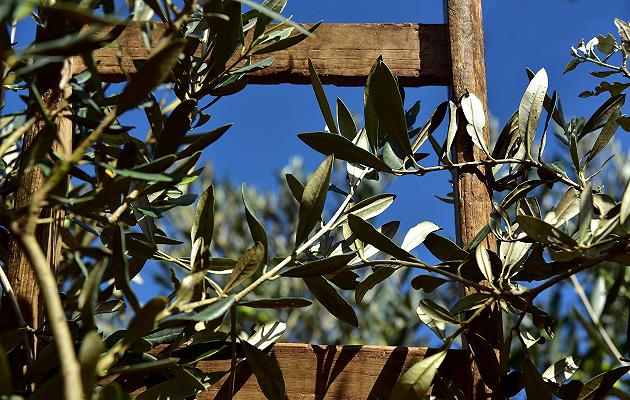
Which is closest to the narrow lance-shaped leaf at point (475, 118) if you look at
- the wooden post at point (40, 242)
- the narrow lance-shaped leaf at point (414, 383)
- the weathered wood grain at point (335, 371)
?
the weathered wood grain at point (335, 371)

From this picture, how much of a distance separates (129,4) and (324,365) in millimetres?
444

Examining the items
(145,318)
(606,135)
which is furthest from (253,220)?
(606,135)

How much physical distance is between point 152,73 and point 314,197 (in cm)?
22

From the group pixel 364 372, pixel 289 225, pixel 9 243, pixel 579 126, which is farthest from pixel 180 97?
pixel 289 225

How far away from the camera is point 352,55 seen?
109 cm

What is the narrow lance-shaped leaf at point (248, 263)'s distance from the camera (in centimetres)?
60

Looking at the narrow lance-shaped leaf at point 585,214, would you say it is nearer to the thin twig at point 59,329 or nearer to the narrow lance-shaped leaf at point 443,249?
the narrow lance-shaped leaf at point 443,249

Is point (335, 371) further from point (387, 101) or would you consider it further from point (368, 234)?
point (387, 101)

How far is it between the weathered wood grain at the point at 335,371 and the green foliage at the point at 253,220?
1.2 inches

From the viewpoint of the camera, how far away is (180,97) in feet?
2.66

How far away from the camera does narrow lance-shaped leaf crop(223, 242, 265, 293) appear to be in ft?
1.96

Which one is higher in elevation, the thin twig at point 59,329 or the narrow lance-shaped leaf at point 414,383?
the thin twig at point 59,329

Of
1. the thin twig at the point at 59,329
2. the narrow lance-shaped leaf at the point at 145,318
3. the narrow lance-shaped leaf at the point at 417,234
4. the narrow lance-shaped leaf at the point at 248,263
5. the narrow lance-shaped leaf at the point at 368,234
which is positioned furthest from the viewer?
the narrow lance-shaped leaf at the point at 417,234

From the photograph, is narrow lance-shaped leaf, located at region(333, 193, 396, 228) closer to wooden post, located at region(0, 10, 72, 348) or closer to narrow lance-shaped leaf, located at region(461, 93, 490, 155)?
narrow lance-shaped leaf, located at region(461, 93, 490, 155)
